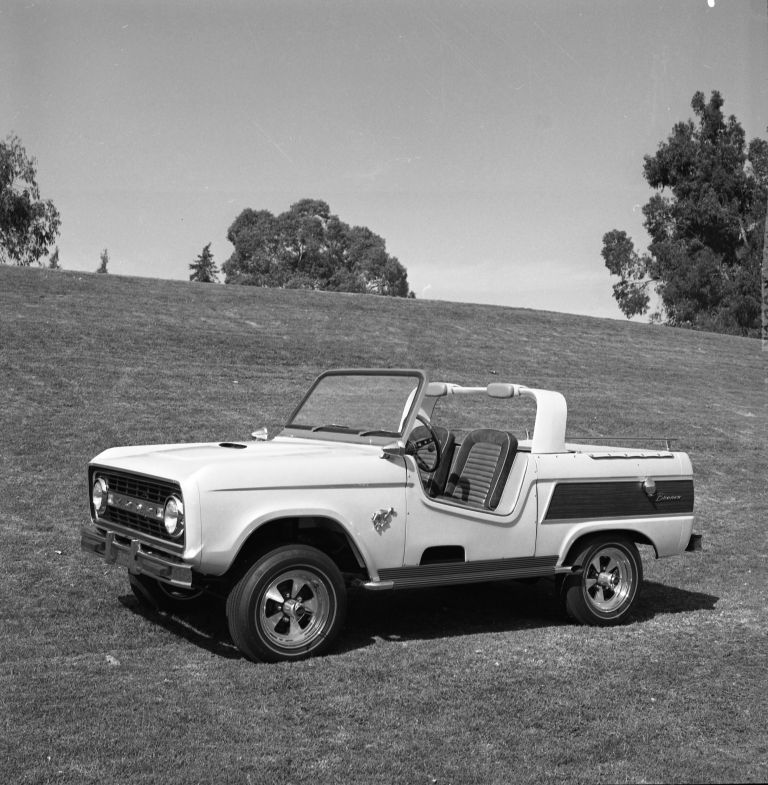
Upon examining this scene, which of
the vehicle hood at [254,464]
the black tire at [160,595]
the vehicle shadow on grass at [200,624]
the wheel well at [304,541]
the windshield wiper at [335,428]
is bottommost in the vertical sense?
the vehicle shadow on grass at [200,624]

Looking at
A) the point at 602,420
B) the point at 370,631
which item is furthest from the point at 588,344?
the point at 370,631

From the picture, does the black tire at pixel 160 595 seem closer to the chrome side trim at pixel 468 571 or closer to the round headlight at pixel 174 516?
the round headlight at pixel 174 516

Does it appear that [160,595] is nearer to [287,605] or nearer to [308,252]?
[287,605]

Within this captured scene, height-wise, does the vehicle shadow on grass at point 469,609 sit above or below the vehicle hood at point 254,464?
below

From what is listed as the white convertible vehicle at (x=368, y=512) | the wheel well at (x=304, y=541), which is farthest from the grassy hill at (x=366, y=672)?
the wheel well at (x=304, y=541)

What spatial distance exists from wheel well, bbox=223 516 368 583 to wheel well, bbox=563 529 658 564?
5.56 ft

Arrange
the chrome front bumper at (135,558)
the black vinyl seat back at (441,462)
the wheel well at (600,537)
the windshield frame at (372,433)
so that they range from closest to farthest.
Result: 1. the chrome front bumper at (135,558)
2. the windshield frame at (372,433)
3. the black vinyl seat back at (441,462)
4. the wheel well at (600,537)

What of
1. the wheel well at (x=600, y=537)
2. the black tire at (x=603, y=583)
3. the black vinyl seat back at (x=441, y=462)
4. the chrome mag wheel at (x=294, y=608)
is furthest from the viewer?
the wheel well at (x=600, y=537)

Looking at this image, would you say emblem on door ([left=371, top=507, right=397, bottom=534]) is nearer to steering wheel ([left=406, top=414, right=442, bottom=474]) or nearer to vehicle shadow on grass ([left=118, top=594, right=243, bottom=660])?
steering wheel ([left=406, top=414, right=442, bottom=474])

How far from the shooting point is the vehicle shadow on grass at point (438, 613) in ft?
21.6

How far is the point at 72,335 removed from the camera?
19.8 meters

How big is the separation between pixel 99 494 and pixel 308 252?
2514 inches

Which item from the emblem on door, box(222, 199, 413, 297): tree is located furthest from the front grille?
box(222, 199, 413, 297): tree

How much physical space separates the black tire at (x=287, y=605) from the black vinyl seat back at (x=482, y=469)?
1268 mm
